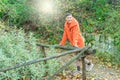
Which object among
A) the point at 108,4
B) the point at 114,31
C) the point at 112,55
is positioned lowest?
the point at 112,55

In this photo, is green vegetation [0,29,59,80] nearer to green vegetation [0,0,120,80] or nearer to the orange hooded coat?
the orange hooded coat

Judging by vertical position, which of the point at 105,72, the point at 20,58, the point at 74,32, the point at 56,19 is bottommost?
the point at 105,72

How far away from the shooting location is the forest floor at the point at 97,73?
775 centimetres

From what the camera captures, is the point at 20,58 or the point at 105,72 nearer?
the point at 20,58

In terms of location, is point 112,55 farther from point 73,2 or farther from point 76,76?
point 76,76

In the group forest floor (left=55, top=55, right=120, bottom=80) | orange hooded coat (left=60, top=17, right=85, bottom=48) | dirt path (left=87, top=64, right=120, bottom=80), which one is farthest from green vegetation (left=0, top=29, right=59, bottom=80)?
dirt path (left=87, top=64, right=120, bottom=80)

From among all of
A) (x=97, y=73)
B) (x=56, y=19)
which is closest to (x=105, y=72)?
(x=97, y=73)

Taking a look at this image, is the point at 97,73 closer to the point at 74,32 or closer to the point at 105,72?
the point at 105,72

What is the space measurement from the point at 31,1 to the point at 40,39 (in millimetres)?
1582

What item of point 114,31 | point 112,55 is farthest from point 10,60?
point 114,31

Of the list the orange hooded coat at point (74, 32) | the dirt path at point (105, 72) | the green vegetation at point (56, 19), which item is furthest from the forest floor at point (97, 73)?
the orange hooded coat at point (74, 32)

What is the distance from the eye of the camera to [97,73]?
29.3ft

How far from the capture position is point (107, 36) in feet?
39.3

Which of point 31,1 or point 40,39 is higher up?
point 31,1
